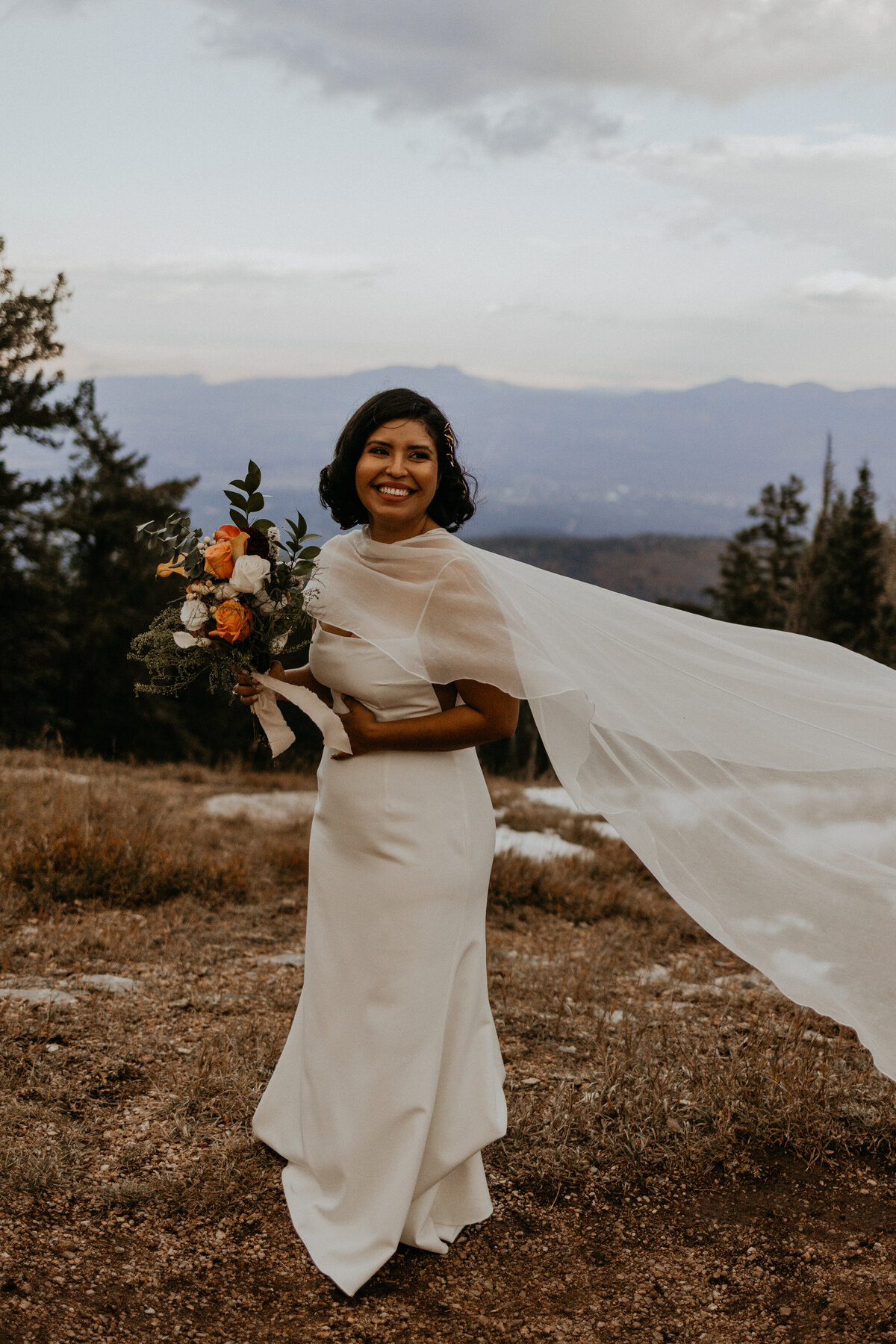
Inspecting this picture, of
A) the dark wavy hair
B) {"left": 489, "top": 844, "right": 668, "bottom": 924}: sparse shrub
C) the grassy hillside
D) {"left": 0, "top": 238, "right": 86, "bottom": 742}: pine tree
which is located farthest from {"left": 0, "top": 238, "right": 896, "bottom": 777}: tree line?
the grassy hillside

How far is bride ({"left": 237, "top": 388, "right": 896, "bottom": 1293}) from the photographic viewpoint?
306cm

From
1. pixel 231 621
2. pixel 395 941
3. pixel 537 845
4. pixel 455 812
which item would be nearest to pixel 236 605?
pixel 231 621

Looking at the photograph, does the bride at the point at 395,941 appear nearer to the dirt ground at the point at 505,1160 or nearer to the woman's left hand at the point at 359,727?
the woman's left hand at the point at 359,727

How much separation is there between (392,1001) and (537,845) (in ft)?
18.6

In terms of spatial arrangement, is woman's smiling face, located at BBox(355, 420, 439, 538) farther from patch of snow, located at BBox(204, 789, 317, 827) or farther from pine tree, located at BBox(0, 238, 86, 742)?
pine tree, located at BBox(0, 238, 86, 742)

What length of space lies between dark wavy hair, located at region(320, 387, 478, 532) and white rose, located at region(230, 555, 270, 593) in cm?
63

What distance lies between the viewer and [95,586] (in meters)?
37.2

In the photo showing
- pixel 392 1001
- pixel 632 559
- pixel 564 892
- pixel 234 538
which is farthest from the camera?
pixel 632 559

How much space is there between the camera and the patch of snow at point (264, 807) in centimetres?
934

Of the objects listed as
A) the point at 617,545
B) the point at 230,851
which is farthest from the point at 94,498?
the point at 617,545

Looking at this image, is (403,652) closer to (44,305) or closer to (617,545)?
(44,305)

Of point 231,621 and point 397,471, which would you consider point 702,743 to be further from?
point 231,621

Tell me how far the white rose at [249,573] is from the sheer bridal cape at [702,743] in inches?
10.8

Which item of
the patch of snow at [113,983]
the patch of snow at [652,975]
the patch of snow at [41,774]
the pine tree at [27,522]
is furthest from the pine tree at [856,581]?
the patch of snow at [113,983]
